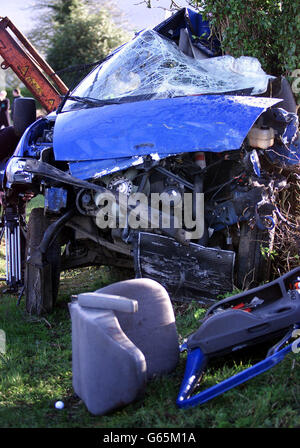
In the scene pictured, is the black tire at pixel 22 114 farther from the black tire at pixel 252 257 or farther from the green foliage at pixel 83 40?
the green foliage at pixel 83 40

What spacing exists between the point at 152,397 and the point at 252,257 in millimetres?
1830

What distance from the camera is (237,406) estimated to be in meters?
2.81

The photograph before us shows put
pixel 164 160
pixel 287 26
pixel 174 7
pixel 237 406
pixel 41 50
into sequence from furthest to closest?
pixel 41 50 → pixel 174 7 → pixel 287 26 → pixel 164 160 → pixel 237 406

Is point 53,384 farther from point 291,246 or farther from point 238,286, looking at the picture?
point 291,246

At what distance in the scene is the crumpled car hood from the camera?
4.26m

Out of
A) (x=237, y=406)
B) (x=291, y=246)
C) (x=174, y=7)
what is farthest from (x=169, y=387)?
(x=174, y=7)

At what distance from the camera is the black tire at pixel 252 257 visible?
4480mm

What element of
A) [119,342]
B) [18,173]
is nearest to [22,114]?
[18,173]

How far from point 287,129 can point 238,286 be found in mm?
1373

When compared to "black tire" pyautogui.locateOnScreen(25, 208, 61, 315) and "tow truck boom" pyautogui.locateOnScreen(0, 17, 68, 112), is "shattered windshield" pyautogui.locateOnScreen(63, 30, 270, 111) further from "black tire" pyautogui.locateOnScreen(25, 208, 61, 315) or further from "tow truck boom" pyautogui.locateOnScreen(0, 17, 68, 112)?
"tow truck boom" pyautogui.locateOnScreen(0, 17, 68, 112)

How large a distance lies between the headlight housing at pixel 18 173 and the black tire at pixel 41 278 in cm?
44

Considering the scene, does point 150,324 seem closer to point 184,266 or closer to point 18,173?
point 184,266

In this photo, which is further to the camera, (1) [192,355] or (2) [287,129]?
(2) [287,129]

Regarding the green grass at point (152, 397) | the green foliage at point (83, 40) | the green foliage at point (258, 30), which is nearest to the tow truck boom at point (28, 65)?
the green foliage at point (258, 30)
